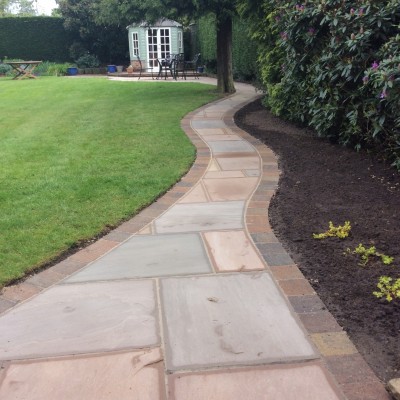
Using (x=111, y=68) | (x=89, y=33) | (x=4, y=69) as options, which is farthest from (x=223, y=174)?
(x=89, y=33)

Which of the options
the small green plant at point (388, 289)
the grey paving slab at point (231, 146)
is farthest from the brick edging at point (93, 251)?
the small green plant at point (388, 289)

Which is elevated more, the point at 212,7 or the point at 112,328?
the point at 212,7

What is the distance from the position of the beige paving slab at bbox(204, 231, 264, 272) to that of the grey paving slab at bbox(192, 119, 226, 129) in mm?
4633

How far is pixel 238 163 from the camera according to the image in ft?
17.9

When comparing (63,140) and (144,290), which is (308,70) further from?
(144,290)

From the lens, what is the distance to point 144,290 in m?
2.57

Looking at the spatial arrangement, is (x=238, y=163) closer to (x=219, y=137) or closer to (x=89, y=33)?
(x=219, y=137)

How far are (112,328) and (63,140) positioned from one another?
16.8 ft

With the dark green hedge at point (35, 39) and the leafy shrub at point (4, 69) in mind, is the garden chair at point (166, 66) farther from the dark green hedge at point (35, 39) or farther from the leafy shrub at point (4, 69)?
the dark green hedge at point (35, 39)

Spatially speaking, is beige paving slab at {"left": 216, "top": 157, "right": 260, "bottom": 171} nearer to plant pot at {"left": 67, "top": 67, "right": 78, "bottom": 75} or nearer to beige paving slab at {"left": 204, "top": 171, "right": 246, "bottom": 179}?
Answer: beige paving slab at {"left": 204, "top": 171, "right": 246, "bottom": 179}

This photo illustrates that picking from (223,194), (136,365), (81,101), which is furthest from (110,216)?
(81,101)

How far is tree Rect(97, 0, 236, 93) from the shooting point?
389 inches

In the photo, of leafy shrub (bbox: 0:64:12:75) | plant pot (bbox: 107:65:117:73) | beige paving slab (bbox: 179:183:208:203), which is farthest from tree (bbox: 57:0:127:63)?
beige paving slab (bbox: 179:183:208:203)

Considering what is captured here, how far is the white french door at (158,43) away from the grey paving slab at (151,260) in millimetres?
20027
